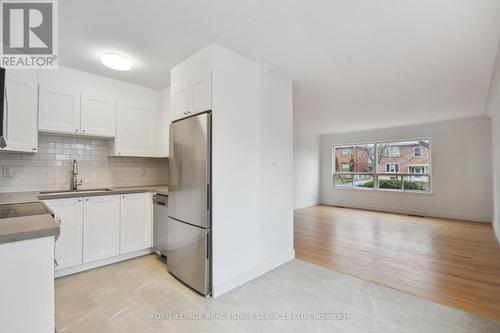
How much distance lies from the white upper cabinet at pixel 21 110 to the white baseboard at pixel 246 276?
7.79ft

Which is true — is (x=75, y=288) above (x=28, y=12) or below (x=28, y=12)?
below

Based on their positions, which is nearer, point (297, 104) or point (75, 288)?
point (75, 288)

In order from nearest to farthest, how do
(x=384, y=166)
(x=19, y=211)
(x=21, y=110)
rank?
(x=19, y=211), (x=21, y=110), (x=384, y=166)

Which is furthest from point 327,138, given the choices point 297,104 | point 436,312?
point 436,312

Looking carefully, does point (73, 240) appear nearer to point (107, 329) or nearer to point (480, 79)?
point (107, 329)

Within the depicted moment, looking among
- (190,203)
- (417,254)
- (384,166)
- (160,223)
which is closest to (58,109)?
(160,223)

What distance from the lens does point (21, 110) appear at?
2.28 m

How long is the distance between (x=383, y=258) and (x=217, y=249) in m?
2.36

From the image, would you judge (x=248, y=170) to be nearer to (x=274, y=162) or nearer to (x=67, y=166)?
(x=274, y=162)

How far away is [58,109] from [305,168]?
6.18 m

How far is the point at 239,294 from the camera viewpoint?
86.9 inches

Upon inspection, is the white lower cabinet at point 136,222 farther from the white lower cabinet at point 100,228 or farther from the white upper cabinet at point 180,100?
the white upper cabinet at point 180,100

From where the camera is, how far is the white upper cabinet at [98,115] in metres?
2.88

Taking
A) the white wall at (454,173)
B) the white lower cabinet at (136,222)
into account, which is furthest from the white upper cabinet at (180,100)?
the white wall at (454,173)
